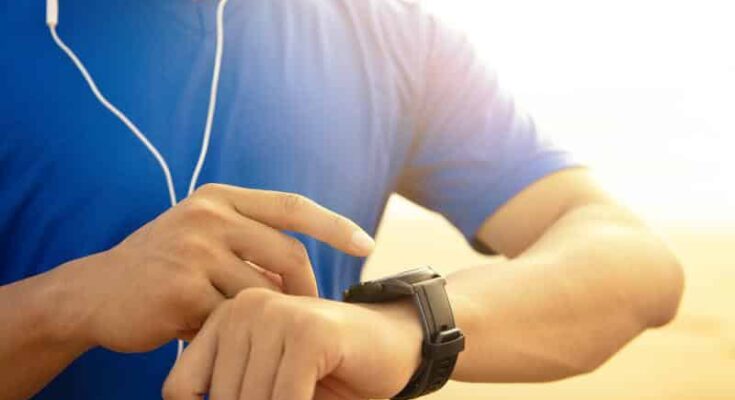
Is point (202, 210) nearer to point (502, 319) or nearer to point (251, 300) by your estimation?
point (251, 300)

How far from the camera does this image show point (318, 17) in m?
1.48

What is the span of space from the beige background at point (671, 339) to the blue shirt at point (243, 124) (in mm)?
716

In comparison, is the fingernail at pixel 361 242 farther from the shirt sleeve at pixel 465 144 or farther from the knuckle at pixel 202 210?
the shirt sleeve at pixel 465 144

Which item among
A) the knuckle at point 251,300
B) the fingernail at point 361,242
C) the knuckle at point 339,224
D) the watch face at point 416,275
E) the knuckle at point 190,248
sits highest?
the knuckle at point 339,224

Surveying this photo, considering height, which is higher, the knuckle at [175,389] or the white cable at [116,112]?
the white cable at [116,112]

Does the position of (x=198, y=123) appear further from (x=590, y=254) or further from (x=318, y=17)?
(x=590, y=254)

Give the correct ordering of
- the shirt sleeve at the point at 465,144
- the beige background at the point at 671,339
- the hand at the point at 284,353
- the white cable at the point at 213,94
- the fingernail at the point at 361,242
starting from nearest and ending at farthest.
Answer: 1. the hand at the point at 284,353
2. the fingernail at the point at 361,242
3. the white cable at the point at 213,94
4. the shirt sleeve at the point at 465,144
5. the beige background at the point at 671,339

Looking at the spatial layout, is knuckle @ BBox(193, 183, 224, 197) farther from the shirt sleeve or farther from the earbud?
the shirt sleeve

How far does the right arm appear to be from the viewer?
0.99 metres

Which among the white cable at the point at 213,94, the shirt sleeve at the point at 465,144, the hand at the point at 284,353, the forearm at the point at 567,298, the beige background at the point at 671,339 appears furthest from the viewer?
the beige background at the point at 671,339

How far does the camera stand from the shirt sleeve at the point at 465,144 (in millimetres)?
1552

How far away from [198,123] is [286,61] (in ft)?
0.58

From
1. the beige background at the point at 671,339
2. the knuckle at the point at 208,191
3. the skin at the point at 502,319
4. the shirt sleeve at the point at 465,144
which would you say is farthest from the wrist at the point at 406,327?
the beige background at the point at 671,339

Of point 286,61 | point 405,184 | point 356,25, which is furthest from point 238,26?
point 405,184
